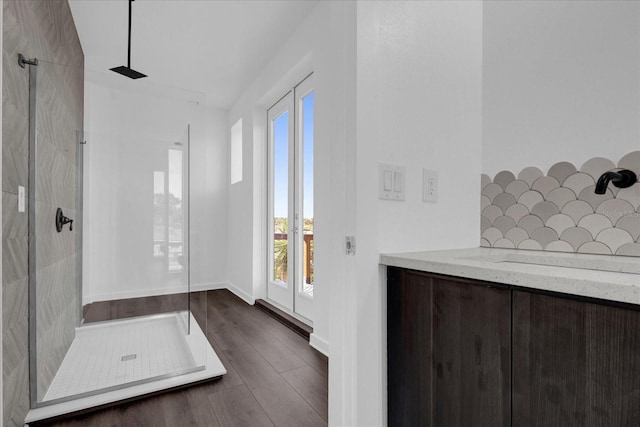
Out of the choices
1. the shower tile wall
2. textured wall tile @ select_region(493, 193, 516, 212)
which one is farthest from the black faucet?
the shower tile wall

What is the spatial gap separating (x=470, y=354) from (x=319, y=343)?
1791 mm

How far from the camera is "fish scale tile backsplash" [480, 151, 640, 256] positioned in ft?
3.67

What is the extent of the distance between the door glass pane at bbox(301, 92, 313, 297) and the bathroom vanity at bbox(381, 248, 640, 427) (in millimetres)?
2004

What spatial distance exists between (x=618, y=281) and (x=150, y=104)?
2.77 metres

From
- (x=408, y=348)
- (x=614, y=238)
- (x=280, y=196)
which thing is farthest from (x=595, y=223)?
(x=280, y=196)

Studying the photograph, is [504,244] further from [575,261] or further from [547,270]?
[547,270]

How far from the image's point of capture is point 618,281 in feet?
2.16

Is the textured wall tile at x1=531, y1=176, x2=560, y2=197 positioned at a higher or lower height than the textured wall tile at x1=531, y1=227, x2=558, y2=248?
higher

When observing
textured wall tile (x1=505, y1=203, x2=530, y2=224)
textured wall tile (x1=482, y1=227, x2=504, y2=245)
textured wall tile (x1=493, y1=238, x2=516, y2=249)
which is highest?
textured wall tile (x1=505, y1=203, x2=530, y2=224)

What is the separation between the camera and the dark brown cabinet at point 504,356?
2.11 feet

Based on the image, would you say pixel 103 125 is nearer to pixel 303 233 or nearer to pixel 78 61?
pixel 78 61

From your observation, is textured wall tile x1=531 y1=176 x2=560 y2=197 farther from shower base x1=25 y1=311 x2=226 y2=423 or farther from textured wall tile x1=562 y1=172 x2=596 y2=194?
shower base x1=25 y1=311 x2=226 y2=423

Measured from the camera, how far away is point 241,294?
13.7 ft

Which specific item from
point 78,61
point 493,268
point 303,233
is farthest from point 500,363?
point 78,61
